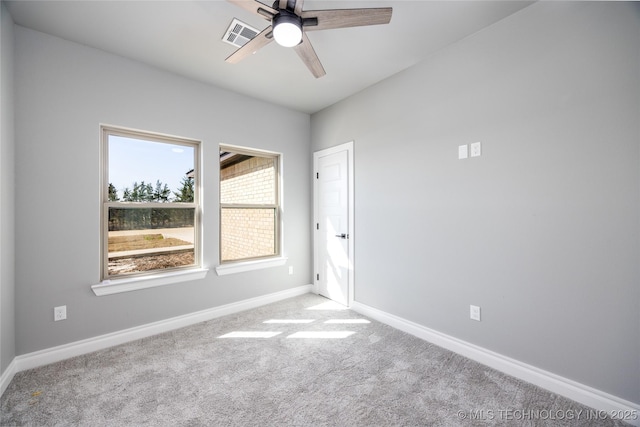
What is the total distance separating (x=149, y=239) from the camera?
2914 mm

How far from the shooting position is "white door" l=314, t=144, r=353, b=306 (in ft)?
11.7

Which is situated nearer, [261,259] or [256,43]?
[256,43]

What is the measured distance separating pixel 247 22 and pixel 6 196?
2.23 m

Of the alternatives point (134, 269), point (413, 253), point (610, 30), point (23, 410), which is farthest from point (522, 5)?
point (23, 410)

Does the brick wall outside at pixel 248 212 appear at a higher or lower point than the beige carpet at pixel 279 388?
higher

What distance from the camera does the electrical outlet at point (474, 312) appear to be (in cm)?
233

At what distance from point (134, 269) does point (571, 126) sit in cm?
394

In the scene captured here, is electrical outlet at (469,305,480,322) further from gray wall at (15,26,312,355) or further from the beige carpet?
gray wall at (15,26,312,355)

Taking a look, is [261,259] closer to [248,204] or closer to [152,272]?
[248,204]

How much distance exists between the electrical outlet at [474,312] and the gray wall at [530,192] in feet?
0.14

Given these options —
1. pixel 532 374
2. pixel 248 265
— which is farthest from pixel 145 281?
pixel 532 374

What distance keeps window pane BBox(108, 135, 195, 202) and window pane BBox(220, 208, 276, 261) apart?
0.58m

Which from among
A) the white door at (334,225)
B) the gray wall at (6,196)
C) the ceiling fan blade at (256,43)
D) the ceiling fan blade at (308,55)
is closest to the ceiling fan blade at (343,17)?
the ceiling fan blade at (308,55)

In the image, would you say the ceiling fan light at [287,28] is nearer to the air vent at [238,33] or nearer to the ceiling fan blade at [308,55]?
the ceiling fan blade at [308,55]
